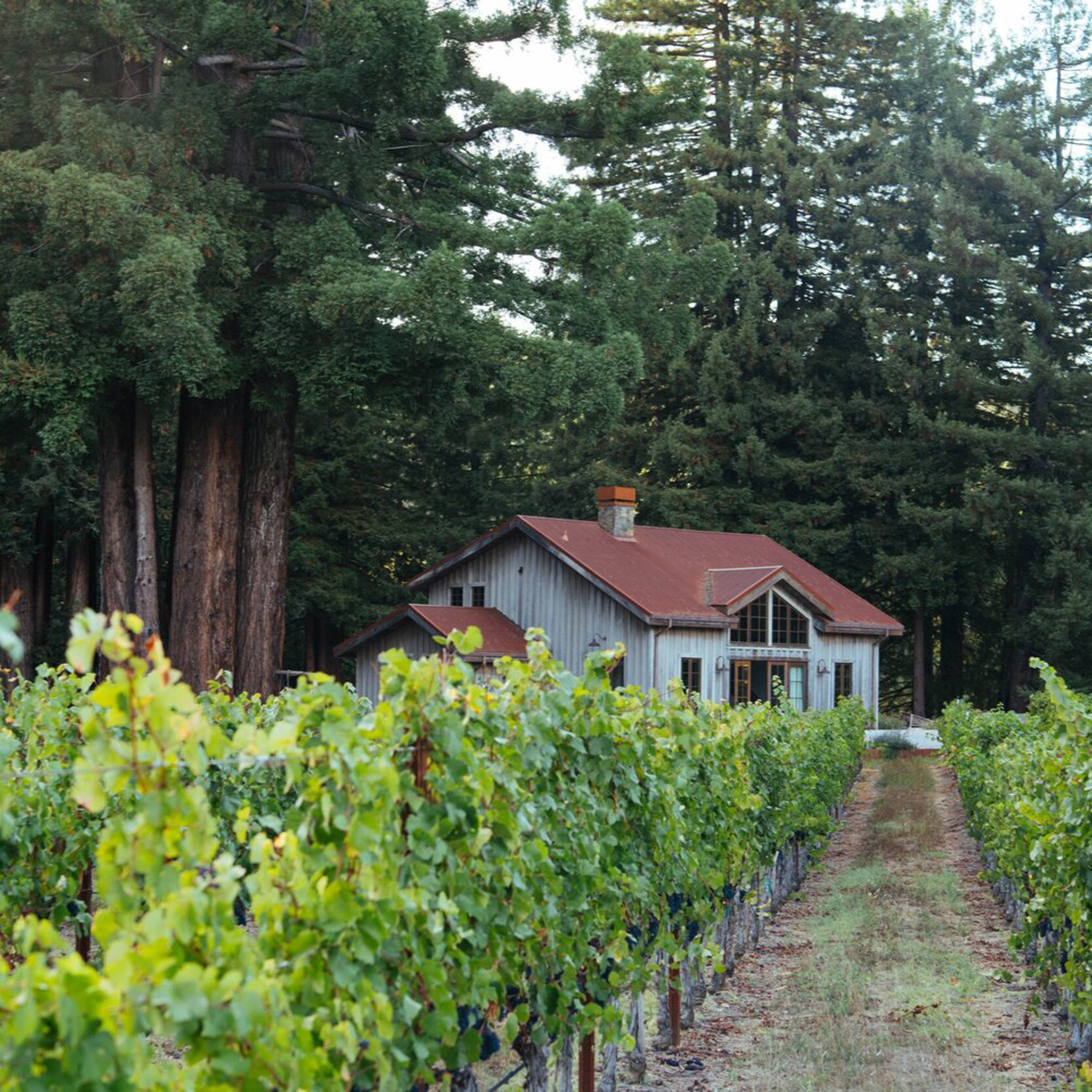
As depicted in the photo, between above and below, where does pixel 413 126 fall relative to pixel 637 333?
above

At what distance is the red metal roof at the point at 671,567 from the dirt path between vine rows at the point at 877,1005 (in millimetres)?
13298

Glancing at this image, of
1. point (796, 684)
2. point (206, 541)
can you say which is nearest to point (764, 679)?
point (796, 684)

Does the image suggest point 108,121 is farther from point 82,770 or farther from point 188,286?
point 82,770

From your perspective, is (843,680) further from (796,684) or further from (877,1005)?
(877,1005)

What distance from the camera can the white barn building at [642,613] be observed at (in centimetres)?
2892

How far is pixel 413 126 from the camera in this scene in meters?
21.9

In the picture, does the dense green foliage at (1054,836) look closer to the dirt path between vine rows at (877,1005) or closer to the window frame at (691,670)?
the dirt path between vine rows at (877,1005)

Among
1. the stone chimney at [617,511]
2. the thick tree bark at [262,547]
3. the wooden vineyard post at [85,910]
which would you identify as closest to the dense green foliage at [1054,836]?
the wooden vineyard post at [85,910]

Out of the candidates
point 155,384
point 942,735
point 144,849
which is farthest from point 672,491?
point 144,849

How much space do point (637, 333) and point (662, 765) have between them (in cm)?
1634

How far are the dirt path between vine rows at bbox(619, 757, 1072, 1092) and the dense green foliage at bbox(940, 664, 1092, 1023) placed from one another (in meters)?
0.48

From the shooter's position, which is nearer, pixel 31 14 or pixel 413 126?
pixel 31 14

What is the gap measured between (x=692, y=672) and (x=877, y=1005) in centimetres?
2034

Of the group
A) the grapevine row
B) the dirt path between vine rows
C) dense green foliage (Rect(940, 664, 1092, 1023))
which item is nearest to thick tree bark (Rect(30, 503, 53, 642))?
the dirt path between vine rows
